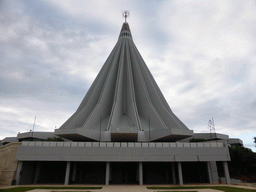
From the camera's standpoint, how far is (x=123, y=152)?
21.0 meters

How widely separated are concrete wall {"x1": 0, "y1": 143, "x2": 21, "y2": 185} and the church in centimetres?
57

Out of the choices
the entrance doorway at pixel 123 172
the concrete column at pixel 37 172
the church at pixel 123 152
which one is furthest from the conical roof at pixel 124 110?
the concrete column at pixel 37 172

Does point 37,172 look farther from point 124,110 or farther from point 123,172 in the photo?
point 124,110

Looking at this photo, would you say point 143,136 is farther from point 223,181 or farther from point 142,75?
point 142,75

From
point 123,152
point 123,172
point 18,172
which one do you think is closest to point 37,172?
point 18,172

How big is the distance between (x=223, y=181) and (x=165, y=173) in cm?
776

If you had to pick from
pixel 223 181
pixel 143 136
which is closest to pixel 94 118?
pixel 143 136

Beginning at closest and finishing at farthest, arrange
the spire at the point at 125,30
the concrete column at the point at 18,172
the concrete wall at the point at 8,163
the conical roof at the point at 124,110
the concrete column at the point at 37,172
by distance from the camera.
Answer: the concrete wall at the point at 8,163 → the concrete column at the point at 18,172 → the concrete column at the point at 37,172 → the conical roof at the point at 124,110 → the spire at the point at 125,30

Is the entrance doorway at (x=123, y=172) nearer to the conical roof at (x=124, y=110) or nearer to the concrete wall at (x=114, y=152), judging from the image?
the conical roof at (x=124, y=110)

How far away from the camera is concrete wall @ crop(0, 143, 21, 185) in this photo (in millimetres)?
19914

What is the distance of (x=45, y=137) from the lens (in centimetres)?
3941

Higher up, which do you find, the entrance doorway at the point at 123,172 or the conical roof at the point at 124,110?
the conical roof at the point at 124,110

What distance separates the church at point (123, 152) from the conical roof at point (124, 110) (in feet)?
0.53

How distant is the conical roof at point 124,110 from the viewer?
27609mm
